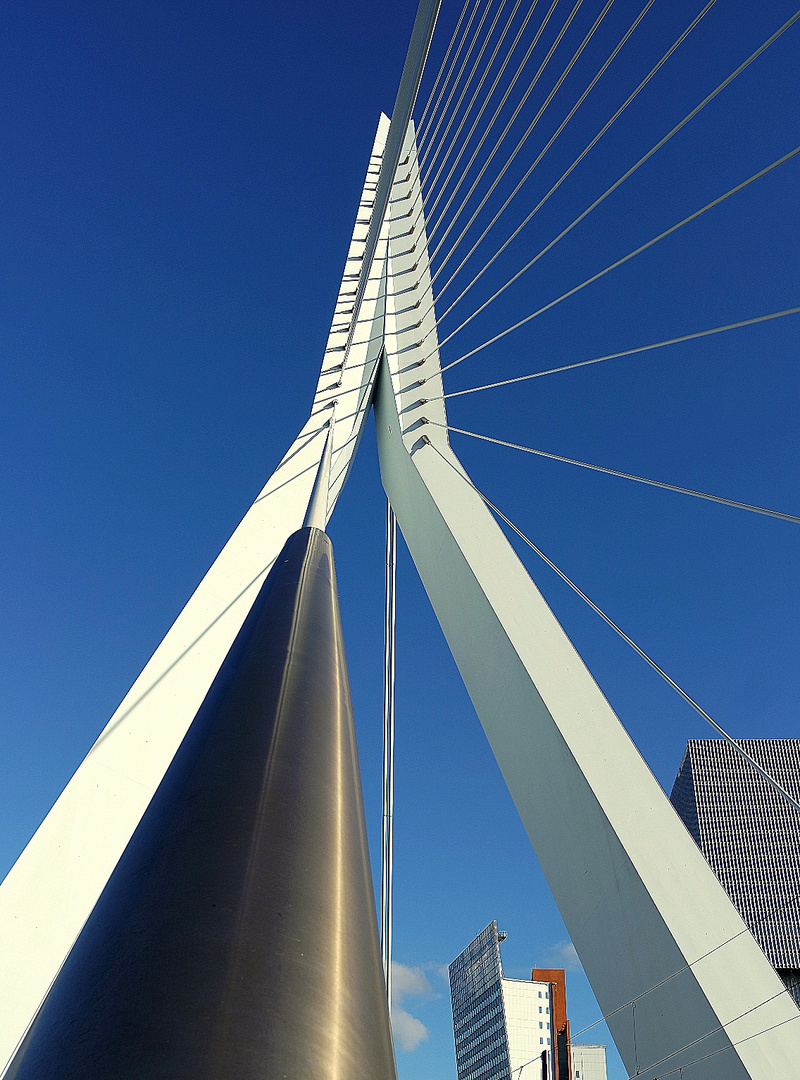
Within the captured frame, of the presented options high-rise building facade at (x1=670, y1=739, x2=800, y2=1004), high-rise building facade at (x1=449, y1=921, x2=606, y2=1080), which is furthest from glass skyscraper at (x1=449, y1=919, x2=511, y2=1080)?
high-rise building facade at (x1=670, y1=739, x2=800, y2=1004)

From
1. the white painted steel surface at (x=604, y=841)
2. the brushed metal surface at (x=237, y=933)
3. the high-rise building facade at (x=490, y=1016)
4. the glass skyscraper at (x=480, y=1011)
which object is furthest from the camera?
the glass skyscraper at (x=480, y=1011)

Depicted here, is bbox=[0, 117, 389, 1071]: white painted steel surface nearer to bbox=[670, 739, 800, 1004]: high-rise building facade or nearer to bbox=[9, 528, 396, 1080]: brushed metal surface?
bbox=[9, 528, 396, 1080]: brushed metal surface

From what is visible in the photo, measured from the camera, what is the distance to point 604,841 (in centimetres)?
293

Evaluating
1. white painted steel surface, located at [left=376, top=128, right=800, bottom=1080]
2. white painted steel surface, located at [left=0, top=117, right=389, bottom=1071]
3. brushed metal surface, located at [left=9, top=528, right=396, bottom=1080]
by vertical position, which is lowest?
brushed metal surface, located at [left=9, top=528, right=396, bottom=1080]

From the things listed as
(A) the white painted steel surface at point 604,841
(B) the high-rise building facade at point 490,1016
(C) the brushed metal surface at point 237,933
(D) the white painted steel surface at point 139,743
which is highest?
(B) the high-rise building facade at point 490,1016

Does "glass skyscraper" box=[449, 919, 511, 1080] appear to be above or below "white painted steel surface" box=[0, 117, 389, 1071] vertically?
above

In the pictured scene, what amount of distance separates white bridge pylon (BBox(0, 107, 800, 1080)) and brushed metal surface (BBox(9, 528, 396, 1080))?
2.13 m

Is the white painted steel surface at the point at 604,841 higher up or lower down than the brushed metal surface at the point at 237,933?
higher up

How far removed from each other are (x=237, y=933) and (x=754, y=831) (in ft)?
215

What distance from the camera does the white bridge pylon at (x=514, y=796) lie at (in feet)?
8.31

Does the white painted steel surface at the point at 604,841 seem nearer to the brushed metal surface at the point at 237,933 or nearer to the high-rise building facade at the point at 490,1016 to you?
the brushed metal surface at the point at 237,933

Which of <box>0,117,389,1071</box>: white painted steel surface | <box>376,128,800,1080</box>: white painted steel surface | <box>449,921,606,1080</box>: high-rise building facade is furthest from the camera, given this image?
<box>449,921,606,1080</box>: high-rise building facade

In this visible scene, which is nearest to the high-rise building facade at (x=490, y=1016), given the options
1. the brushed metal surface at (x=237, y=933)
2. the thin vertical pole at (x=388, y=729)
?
the thin vertical pole at (x=388, y=729)

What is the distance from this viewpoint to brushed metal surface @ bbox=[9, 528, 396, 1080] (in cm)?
56
